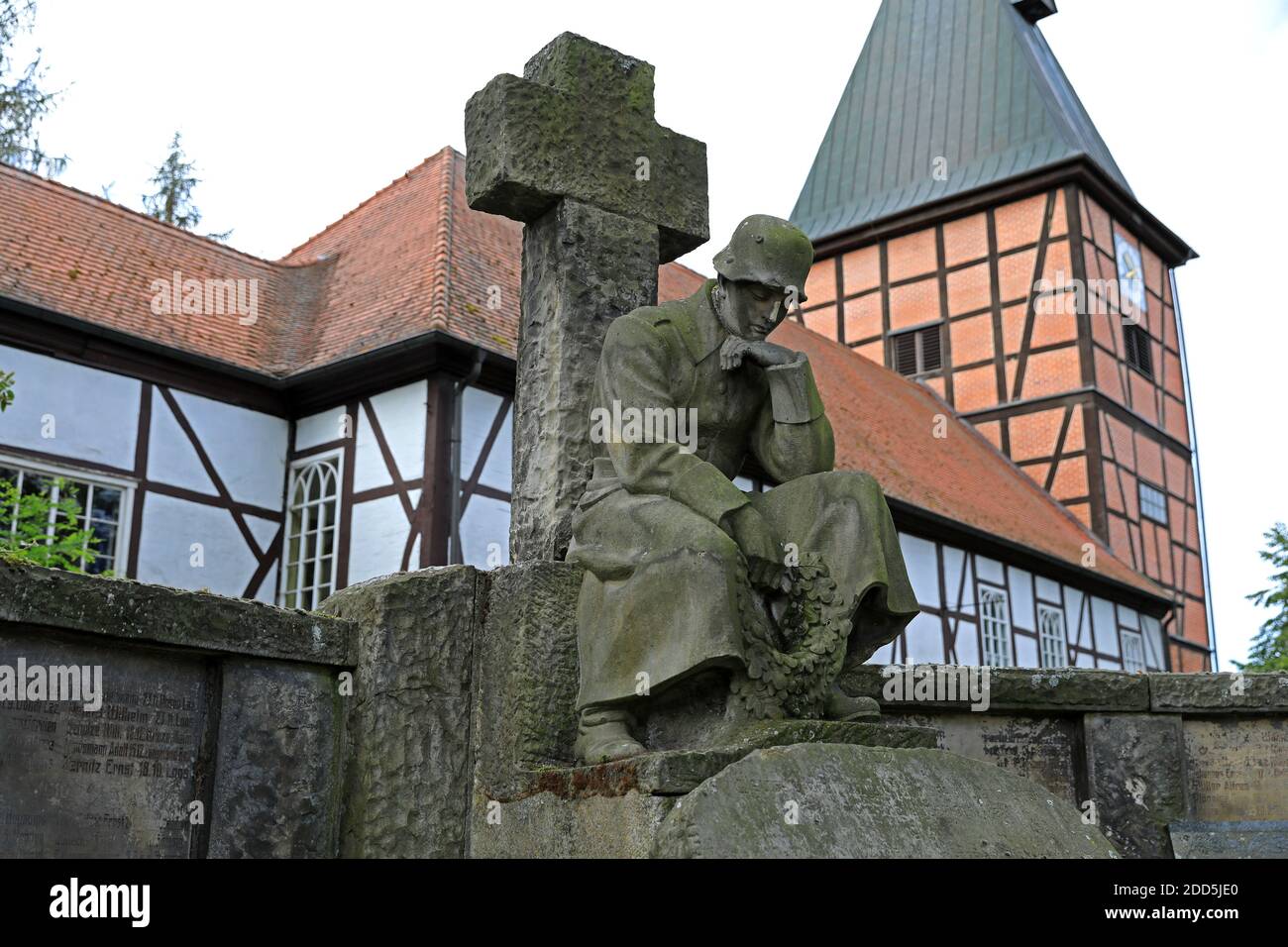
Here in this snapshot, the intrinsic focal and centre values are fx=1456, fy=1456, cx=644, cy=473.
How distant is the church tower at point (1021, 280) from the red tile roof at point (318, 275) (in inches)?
241

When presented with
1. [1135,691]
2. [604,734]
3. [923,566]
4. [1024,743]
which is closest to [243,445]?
[923,566]

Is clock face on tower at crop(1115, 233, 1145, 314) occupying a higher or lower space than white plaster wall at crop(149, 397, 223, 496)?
higher

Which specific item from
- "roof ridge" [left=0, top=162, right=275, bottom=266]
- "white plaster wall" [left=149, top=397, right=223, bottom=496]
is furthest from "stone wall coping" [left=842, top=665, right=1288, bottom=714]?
"roof ridge" [left=0, top=162, right=275, bottom=266]

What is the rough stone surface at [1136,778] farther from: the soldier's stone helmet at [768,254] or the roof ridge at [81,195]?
the roof ridge at [81,195]

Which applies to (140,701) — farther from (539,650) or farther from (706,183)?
(706,183)

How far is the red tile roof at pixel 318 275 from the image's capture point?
13.1 meters

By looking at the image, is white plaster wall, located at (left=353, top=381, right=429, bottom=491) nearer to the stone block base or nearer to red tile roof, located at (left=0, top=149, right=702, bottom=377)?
red tile roof, located at (left=0, top=149, right=702, bottom=377)

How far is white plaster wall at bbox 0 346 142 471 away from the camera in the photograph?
12008 mm

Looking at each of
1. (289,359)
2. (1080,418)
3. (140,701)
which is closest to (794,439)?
(140,701)

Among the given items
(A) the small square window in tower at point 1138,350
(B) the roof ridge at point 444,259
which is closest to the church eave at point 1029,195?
(A) the small square window in tower at point 1138,350

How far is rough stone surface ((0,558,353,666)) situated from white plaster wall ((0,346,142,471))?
9.04 m

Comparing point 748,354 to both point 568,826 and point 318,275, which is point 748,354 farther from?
point 318,275

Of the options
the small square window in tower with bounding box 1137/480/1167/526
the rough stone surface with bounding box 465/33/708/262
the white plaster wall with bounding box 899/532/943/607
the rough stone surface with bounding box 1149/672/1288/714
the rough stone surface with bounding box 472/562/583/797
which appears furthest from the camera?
the small square window in tower with bounding box 1137/480/1167/526

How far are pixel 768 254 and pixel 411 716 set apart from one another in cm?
155
